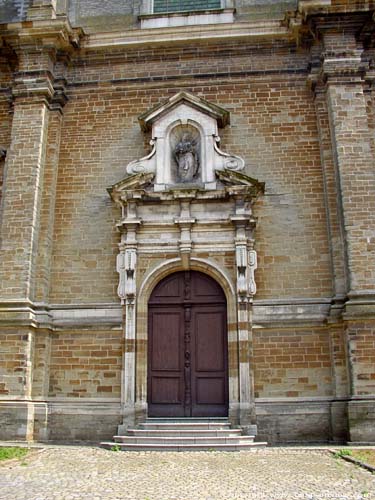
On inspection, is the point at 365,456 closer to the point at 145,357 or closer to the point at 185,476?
the point at 185,476

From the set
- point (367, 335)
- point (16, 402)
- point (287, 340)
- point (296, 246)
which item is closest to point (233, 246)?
point (296, 246)

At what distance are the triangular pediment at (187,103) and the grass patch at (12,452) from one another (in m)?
6.28

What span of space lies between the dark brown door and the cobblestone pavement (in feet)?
6.52

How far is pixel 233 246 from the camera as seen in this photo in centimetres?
1054

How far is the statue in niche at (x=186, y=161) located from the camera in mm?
11125

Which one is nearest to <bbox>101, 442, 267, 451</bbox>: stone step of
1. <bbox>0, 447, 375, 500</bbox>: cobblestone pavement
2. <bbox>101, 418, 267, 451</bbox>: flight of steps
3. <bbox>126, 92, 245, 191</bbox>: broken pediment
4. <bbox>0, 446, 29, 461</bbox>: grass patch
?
<bbox>101, 418, 267, 451</bbox>: flight of steps

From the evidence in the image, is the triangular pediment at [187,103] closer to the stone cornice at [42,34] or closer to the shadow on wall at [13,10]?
the stone cornice at [42,34]

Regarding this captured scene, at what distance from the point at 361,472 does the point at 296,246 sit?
4762mm

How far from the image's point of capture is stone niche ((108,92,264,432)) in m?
10.1

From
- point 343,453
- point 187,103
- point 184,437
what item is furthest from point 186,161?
point 343,453

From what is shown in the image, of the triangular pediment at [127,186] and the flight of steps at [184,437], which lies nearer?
the flight of steps at [184,437]

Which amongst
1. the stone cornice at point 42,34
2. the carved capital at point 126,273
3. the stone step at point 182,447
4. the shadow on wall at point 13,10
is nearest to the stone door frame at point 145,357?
the carved capital at point 126,273

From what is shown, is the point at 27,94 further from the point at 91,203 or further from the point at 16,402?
the point at 16,402

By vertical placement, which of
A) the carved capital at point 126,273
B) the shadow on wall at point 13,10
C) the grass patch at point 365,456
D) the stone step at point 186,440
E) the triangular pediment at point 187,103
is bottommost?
the grass patch at point 365,456
